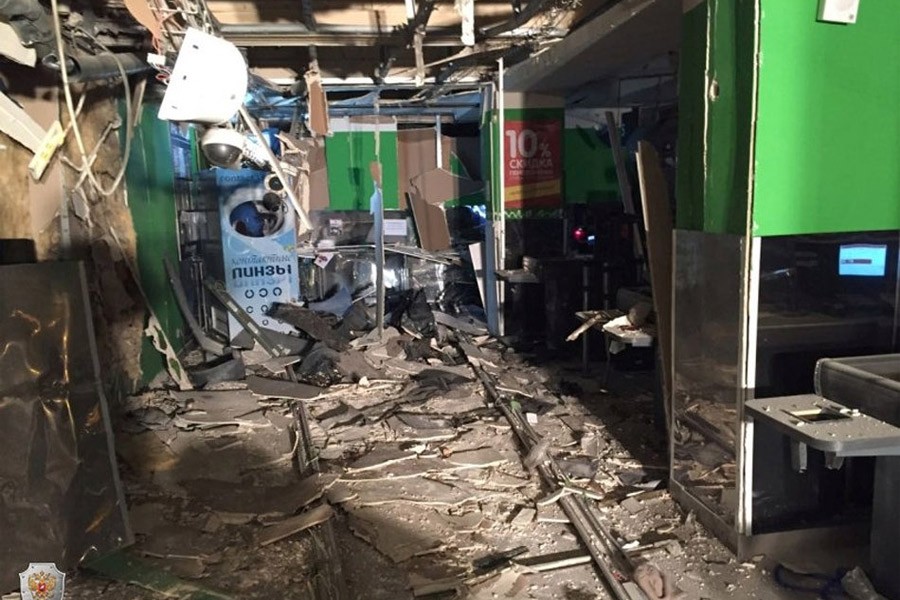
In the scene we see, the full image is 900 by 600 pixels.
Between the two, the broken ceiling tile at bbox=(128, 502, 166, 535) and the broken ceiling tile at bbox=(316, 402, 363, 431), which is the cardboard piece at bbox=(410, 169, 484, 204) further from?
the broken ceiling tile at bbox=(128, 502, 166, 535)

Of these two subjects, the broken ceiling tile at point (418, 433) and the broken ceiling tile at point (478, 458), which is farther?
the broken ceiling tile at point (418, 433)

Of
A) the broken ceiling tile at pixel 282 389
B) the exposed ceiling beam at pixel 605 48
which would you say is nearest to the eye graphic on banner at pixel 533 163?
the exposed ceiling beam at pixel 605 48

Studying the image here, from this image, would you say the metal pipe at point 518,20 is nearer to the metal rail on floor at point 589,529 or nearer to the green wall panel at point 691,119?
the green wall panel at point 691,119

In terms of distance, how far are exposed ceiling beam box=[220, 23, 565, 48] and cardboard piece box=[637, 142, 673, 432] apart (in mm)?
1716

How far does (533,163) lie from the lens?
244 inches

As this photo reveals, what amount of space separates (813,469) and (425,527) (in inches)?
64.8

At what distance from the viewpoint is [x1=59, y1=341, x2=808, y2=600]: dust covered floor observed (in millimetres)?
2619

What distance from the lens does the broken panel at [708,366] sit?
8.54 feet

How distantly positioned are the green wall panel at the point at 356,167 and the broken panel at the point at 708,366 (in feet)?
18.4

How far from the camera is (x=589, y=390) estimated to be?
16.3ft

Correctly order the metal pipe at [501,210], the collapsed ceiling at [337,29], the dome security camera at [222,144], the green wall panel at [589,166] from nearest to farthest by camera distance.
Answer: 1. the collapsed ceiling at [337,29]
2. the dome security camera at [222,144]
3. the metal pipe at [501,210]
4. the green wall panel at [589,166]

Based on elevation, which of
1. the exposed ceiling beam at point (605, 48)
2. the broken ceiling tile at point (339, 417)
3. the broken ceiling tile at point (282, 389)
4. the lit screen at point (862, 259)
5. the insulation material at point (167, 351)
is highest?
the exposed ceiling beam at point (605, 48)

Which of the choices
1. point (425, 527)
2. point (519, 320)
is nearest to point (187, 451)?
point (425, 527)

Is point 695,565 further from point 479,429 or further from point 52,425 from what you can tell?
point 52,425
